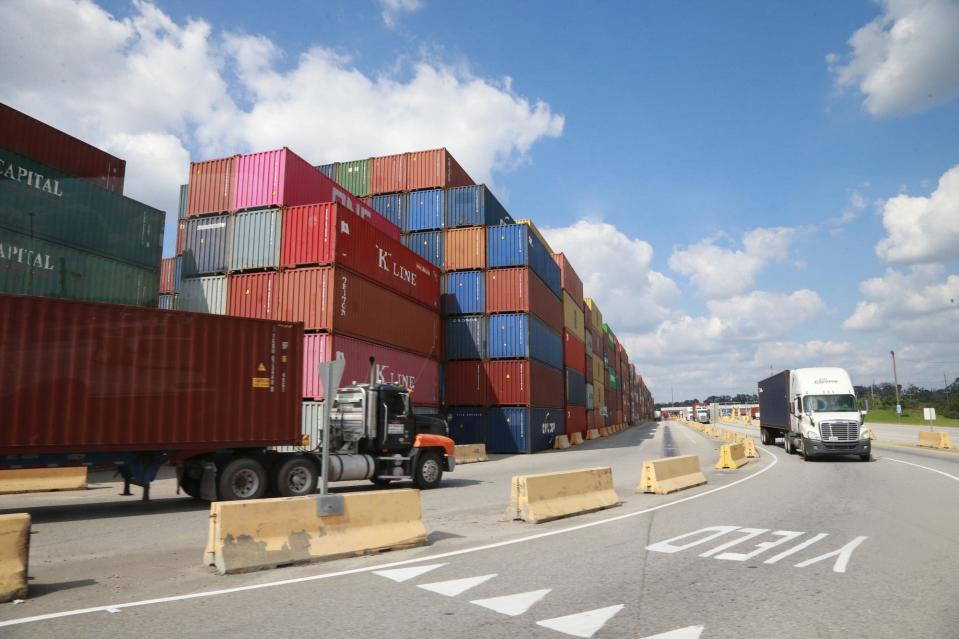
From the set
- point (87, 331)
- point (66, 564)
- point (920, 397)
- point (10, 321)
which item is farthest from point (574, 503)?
point (920, 397)

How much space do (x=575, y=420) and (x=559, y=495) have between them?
3426cm

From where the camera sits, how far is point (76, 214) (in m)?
18.9

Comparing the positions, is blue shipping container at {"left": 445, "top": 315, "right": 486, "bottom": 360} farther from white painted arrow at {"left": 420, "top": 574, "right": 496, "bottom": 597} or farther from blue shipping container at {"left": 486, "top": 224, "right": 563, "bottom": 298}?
white painted arrow at {"left": 420, "top": 574, "right": 496, "bottom": 597}

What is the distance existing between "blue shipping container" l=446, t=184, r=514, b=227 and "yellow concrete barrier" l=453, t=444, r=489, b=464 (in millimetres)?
12606

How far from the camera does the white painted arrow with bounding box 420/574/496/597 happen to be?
5.98 m

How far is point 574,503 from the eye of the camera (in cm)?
1117

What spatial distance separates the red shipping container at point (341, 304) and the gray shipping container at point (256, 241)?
113 cm

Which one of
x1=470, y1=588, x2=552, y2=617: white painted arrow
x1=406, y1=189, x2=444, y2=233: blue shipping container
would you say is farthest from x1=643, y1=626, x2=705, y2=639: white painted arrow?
x1=406, y1=189, x2=444, y2=233: blue shipping container

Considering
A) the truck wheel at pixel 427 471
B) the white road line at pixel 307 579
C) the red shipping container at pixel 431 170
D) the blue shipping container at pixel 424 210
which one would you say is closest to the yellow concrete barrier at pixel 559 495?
the white road line at pixel 307 579

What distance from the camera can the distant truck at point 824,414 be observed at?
844 inches

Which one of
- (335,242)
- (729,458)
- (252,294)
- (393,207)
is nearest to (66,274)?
(252,294)

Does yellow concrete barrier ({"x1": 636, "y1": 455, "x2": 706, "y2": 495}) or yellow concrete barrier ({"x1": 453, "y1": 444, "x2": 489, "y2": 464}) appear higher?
yellow concrete barrier ({"x1": 636, "y1": 455, "x2": 706, "y2": 495})

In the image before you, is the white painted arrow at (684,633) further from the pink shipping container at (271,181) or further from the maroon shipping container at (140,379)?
the pink shipping container at (271,181)

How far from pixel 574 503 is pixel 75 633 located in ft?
26.8
